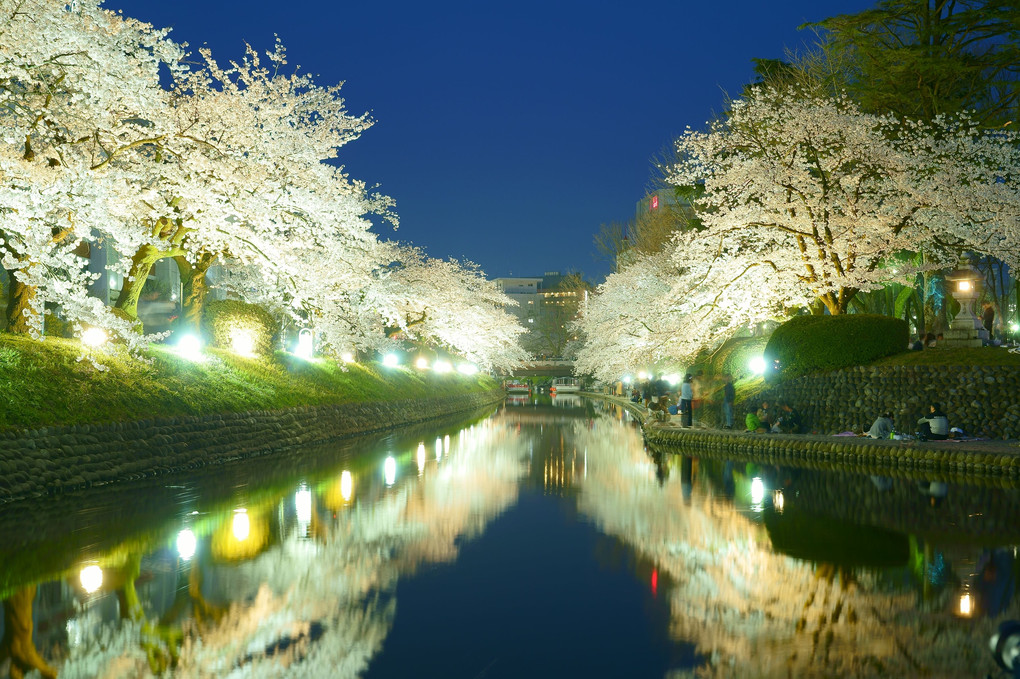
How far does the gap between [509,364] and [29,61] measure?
166 ft

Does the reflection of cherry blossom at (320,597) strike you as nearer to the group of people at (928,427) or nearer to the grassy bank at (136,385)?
the grassy bank at (136,385)

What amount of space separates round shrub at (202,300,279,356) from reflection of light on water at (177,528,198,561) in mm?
18532

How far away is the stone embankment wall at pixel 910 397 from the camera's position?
63.5 feet

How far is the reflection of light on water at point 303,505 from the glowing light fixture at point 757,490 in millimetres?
6193

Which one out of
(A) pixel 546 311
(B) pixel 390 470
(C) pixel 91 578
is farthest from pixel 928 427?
(A) pixel 546 311

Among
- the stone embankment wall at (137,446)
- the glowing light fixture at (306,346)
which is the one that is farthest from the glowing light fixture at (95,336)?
the glowing light fixture at (306,346)

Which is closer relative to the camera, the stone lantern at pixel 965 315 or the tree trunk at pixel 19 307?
the tree trunk at pixel 19 307

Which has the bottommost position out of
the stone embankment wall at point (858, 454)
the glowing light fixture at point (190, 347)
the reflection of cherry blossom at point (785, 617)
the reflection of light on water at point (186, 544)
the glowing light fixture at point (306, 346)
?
the reflection of light on water at point (186, 544)

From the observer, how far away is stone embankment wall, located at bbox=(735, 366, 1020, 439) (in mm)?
19344

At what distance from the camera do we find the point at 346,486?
14.1m

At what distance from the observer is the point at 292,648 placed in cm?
555

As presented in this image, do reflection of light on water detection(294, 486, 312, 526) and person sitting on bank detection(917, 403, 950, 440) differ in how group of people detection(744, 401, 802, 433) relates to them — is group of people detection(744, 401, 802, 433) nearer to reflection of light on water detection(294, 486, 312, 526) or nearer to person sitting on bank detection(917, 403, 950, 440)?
person sitting on bank detection(917, 403, 950, 440)

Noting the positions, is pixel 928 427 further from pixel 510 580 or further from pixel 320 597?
pixel 320 597

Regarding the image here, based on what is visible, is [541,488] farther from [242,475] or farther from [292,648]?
[292,648]
